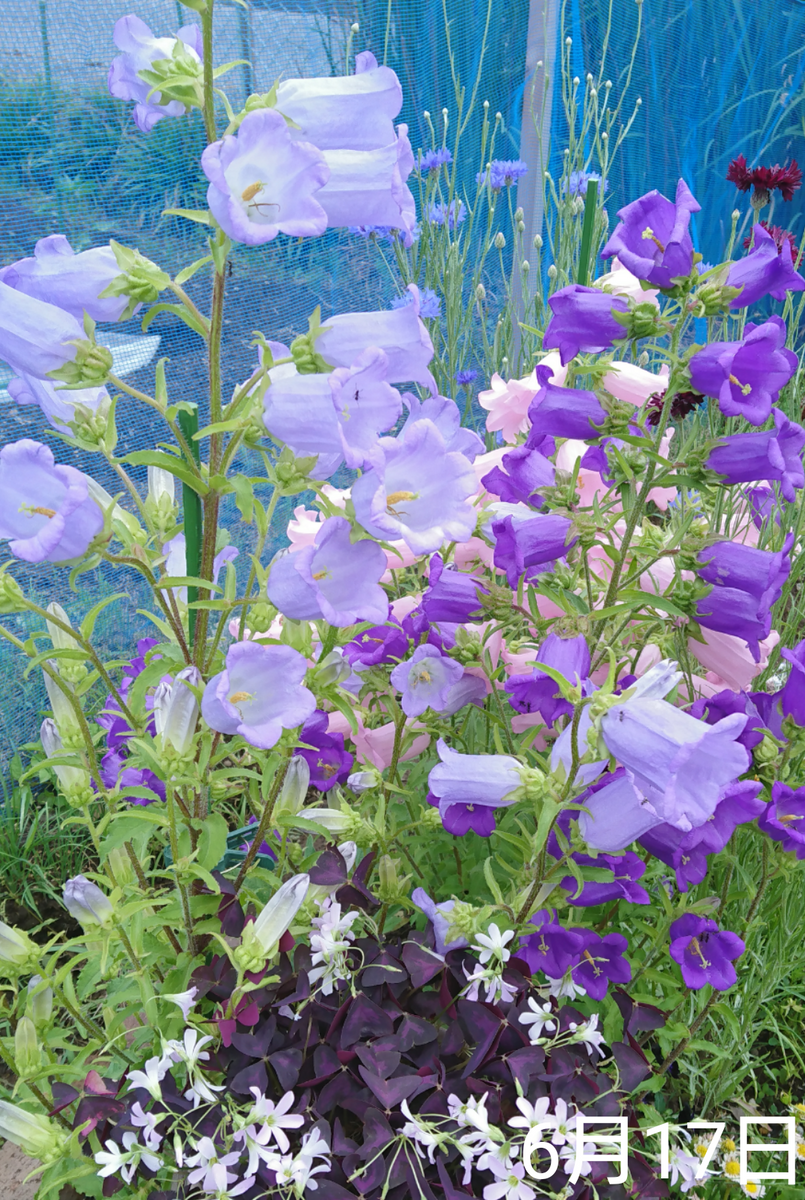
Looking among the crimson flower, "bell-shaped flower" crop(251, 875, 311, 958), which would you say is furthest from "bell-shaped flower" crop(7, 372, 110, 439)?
the crimson flower

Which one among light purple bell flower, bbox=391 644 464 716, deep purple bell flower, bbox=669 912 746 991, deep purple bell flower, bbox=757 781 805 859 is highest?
light purple bell flower, bbox=391 644 464 716

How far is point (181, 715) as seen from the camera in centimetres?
111

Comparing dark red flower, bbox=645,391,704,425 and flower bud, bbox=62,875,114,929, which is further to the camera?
dark red flower, bbox=645,391,704,425

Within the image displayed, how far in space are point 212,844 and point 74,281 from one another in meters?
0.72

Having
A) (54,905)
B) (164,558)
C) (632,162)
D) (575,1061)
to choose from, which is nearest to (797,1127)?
(575,1061)

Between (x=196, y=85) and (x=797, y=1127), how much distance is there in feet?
6.91

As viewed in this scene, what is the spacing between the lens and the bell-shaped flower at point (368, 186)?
997mm

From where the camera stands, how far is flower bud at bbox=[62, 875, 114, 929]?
1229mm

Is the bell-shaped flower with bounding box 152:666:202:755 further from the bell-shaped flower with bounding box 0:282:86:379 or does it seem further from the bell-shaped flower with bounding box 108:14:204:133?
the bell-shaped flower with bounding box 108:14:204:133

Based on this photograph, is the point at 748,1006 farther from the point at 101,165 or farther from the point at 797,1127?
the point at 101,165

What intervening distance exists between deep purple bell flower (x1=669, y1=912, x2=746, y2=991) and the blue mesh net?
1.37m

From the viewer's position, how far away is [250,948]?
3.94ft

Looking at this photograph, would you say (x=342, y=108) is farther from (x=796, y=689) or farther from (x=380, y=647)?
(x=796, y=689)

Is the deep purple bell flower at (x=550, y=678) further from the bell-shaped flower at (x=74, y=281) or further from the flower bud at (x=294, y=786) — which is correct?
the bell-shaped flower at (x=74, y=281)
